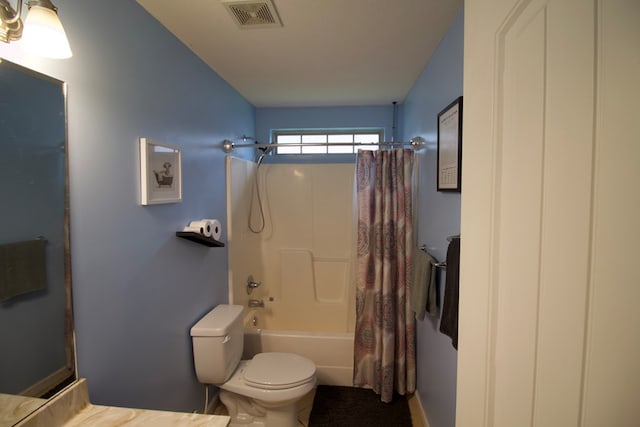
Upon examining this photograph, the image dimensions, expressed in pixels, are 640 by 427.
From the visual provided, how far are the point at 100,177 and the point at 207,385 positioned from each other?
1596 mm

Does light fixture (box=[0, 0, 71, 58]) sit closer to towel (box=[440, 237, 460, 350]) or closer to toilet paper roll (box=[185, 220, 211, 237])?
toilet paper roll (box=[185, 220, 211, 237])

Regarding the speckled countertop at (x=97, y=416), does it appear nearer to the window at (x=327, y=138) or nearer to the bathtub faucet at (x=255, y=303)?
the bathtub faucet at (x=255, y=303)

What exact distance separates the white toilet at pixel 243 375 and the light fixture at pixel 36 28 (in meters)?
1.55

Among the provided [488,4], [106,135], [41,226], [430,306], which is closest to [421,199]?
[430,306]

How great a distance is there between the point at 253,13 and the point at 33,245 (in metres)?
1.35

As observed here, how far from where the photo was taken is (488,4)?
2.08ft

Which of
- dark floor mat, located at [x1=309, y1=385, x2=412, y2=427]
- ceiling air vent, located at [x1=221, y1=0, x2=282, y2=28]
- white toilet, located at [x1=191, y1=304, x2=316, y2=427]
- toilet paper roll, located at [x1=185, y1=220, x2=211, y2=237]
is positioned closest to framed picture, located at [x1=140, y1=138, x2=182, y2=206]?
toilet paper roll, located at [x1=185, y1=220, x2=211, y2=237]

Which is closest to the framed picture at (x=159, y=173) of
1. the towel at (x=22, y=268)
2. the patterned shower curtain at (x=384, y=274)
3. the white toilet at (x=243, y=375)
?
the towel at (x=22, y=268)

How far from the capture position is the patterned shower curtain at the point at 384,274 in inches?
91.5

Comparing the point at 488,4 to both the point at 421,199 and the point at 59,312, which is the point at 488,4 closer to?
the point at 59,312

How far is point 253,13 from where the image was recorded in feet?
4.89

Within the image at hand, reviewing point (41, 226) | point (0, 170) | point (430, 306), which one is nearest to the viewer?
point (0, 170)

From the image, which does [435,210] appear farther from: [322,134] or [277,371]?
[322,134]

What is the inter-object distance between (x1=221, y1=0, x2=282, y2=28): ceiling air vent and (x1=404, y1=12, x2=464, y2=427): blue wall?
921 mm
